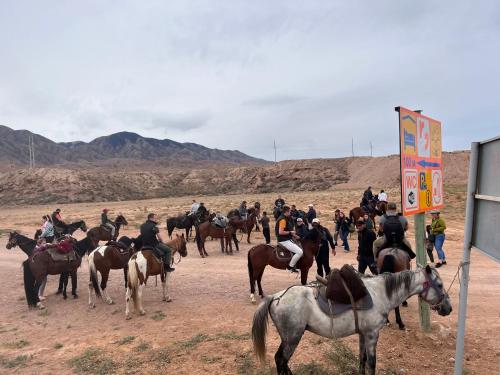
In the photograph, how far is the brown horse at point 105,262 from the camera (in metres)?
10.5

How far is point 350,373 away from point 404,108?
15.1 ft

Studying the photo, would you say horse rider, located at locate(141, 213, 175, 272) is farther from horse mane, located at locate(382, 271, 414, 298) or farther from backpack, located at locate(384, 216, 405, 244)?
horse mane, located at locate(382, 271, 414, 298)

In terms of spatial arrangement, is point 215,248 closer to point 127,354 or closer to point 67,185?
point 127,354

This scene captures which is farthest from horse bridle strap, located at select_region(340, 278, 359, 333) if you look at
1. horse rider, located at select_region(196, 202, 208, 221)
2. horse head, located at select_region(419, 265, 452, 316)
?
horse rider, located at select_region(196, 202, 208, 221)

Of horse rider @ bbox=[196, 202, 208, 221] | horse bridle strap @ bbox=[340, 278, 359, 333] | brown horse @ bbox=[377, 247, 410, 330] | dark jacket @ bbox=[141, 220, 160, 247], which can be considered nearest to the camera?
horse bridle strap @ bbox=[340, 278, 359, 333]

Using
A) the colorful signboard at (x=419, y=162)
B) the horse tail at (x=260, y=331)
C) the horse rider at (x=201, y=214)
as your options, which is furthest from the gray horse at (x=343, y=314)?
the horse rider at (x=201, y=214)

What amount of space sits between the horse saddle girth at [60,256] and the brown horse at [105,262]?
1.03 m

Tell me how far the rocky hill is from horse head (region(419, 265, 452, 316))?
205 feet

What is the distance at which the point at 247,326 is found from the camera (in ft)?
26.8

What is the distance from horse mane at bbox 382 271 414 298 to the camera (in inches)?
219

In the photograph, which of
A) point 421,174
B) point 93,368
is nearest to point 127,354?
point 93,368

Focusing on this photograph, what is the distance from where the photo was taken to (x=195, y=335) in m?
7.84

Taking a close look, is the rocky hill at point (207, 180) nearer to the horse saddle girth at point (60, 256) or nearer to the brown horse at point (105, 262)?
the brown horse at point (105, 262)

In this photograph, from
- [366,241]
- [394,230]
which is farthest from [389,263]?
[366,241]
